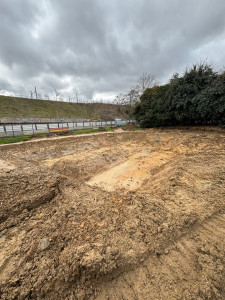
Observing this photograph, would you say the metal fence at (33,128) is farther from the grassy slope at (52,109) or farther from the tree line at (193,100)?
the grassy slope at (52,109)

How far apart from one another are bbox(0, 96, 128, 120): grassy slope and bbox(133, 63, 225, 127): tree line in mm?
25367

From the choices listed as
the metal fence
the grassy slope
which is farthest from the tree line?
the grassy slope

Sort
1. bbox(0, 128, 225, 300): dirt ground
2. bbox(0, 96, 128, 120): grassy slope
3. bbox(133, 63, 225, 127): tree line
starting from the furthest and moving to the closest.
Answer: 1. bbox(0, 96, 128, 120): grassy slope
2. bbox(133, 63, 225, 127): tree line
3. bbox(0, 128, 225, 300): dirt ground

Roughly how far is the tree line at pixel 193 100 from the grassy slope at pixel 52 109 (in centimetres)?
2537

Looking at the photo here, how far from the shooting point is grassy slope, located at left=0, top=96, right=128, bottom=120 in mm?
36531

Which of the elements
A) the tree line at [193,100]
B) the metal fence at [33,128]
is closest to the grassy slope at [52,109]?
the metal fence at [33,128]

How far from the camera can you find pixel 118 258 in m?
1.99

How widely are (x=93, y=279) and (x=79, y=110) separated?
5368 cm

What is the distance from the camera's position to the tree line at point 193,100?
1133 centimetres

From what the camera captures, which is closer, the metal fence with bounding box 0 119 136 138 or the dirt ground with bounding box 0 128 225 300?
the dirt ground with bounding box 0 128 225 300

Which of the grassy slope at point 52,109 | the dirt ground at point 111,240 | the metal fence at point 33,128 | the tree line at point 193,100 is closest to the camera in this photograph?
the dirt ground at point 111,240

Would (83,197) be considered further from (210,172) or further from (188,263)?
(210,172)

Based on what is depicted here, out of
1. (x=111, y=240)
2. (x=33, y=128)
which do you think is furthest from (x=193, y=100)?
(x=33, y=128)

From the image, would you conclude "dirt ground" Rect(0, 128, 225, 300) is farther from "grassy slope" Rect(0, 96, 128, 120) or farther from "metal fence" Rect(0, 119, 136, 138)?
"grassy slope" Rect(0, 96, 128, 120)
